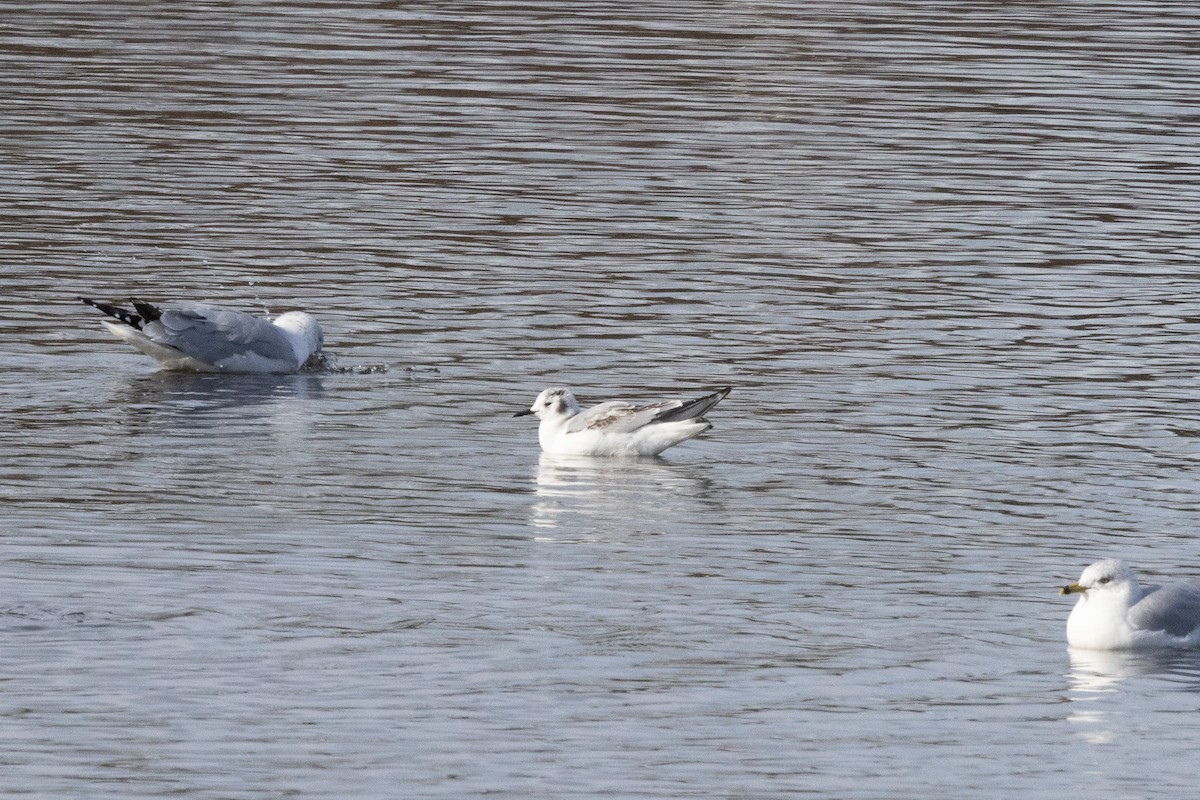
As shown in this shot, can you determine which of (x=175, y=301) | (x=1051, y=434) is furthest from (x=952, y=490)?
(x=175, y=301)

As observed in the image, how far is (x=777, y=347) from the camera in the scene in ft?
69.2

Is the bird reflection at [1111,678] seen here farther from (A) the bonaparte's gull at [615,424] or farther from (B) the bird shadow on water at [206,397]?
(B) the bird shadow on water at [206,397]

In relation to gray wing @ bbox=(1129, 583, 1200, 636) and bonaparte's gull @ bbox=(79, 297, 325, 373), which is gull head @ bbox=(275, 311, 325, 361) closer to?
bonaparte's gull @ bbox=(79, 297, 325, 373)

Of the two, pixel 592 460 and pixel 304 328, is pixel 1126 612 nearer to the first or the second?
pixel 592 460

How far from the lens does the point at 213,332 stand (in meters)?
20.0

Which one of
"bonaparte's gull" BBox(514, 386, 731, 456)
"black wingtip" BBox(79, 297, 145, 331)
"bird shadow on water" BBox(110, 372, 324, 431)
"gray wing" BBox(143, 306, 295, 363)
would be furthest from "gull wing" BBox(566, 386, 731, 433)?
"black wingtip" BBox(79, 297, 145, 331)

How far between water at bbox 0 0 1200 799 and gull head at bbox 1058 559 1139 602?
32 cm

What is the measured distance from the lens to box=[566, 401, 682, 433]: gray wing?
17375 millimetres

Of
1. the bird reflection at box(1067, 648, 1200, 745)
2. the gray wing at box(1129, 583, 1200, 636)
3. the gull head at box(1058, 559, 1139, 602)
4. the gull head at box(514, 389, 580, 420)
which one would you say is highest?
the gull head at box(514, 389, 580, 420)

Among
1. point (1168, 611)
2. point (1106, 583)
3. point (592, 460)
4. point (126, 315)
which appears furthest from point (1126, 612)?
point (126, 315)

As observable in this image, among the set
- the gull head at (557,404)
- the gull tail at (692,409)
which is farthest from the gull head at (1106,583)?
the gull head at (557,404)

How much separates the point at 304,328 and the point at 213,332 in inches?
26.7

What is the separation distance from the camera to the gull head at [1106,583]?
509 inches

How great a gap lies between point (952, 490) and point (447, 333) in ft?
20.2
